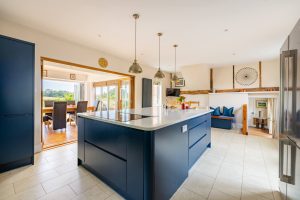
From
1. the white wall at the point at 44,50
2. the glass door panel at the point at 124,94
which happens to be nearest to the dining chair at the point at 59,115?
the white wall at the point at 44,50

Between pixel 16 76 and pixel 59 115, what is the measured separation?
2.31 m

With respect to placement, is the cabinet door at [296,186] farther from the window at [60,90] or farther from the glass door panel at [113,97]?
the window at [60,90]

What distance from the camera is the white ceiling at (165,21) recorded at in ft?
6.61

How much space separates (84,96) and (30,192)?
744 centimetres

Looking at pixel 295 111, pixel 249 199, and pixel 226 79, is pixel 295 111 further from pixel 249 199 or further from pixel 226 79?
pixel 226 79

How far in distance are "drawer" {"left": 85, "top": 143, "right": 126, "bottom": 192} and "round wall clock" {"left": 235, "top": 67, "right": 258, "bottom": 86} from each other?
605 centimetres

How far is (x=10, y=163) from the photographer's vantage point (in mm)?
2123

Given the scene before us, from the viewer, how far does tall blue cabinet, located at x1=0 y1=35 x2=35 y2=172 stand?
2.02 m

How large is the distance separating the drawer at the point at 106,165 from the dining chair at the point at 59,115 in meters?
2.79

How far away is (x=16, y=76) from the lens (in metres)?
2.12

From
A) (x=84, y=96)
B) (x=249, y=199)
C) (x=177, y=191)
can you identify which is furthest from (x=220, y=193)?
(x=84, y=96)

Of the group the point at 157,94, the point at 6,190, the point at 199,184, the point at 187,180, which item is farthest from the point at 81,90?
the point at 199,184

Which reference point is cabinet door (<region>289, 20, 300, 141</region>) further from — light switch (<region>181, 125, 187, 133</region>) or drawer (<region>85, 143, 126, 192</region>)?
drawer (<region>85, 143, 126, 192</region>)

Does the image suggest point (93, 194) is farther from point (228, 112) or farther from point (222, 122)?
point (228, 112)
